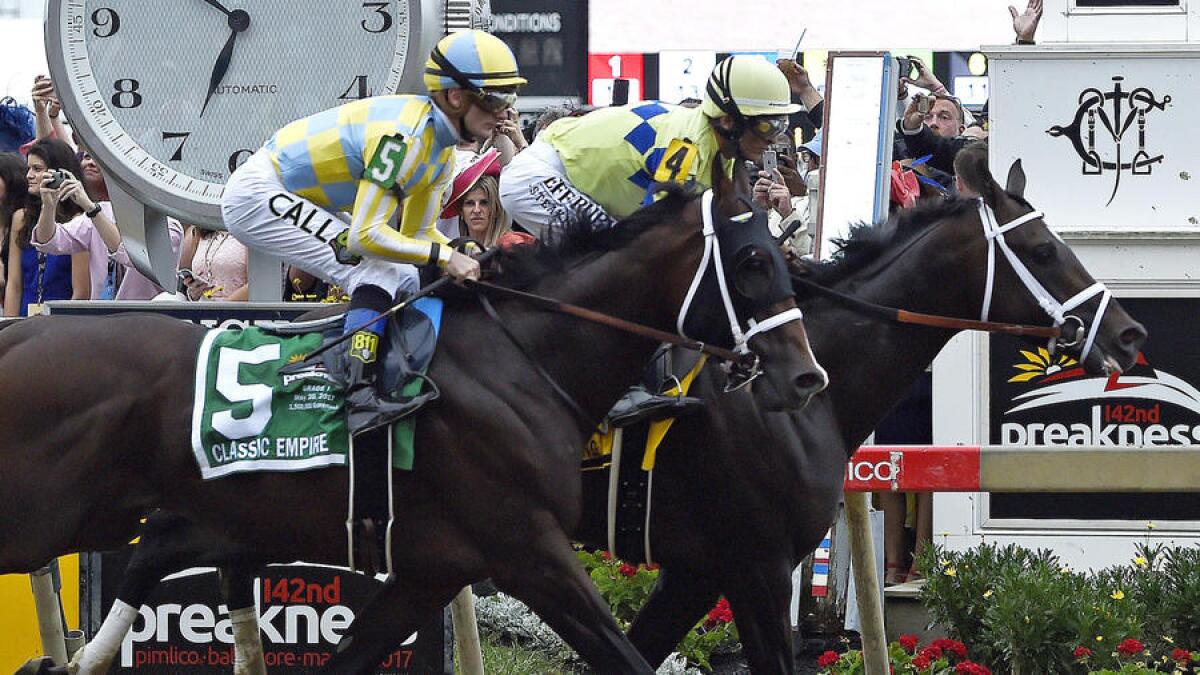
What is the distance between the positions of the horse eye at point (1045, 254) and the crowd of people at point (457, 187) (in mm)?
791

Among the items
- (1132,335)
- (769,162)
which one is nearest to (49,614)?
(1132,335)

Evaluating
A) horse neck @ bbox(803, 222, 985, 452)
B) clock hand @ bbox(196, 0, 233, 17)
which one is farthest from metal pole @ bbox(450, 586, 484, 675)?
clock hand @ bbox(196, 0, 233, 17)

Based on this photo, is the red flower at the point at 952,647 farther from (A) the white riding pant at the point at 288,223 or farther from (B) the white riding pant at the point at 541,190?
(A) the white riding pant at the point at 288,223

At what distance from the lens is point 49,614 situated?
6.28 metres

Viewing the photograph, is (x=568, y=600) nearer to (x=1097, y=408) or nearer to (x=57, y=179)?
(x=1097, y=408)

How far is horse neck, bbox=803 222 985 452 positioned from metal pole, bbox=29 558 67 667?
265 cm

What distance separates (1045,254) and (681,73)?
531 inches

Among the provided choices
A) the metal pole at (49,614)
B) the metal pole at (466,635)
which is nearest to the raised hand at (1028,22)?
the metal pole at (466,635)

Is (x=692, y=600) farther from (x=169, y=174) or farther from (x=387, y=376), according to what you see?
(x=169, y=174)

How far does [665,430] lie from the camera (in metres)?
5.62

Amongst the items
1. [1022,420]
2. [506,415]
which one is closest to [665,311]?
[506,415]

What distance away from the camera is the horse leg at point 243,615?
19.7 feet

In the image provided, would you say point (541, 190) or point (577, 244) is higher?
point (541, 190)

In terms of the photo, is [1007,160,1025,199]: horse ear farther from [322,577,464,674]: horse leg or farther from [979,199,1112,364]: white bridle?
[322,577,464,674]: horse leg
